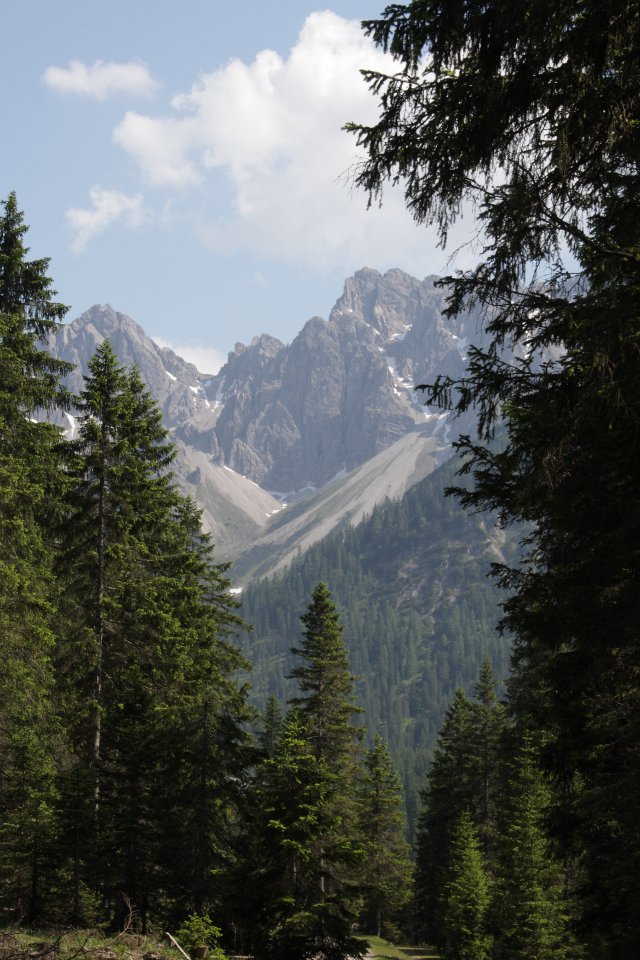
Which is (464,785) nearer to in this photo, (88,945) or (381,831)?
(381,831)

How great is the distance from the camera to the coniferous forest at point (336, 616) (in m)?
7.04

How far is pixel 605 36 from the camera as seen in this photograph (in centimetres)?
632

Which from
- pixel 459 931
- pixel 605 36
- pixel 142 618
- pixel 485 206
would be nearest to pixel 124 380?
pixel 142 618

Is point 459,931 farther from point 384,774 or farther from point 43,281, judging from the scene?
point 43,281

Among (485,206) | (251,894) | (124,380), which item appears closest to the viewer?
(485,206)

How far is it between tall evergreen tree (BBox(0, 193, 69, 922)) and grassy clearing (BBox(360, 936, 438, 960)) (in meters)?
20.6

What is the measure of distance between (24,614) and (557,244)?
42.0 ft

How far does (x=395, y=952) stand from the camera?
35750 mm

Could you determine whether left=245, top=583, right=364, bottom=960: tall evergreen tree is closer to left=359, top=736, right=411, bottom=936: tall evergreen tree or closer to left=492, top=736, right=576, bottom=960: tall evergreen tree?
left=492, top=736, right=576, bottom=960: tall evergreen tree

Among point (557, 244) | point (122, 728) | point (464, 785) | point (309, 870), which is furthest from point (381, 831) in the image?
point (557, 244)

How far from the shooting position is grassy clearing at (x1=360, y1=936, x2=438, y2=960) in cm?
3291

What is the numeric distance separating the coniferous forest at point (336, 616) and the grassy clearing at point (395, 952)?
3.91 metres

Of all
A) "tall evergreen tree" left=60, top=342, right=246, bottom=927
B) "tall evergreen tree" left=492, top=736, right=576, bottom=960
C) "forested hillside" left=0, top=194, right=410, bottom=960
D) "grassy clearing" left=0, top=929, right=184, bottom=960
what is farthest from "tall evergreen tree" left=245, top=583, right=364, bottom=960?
"tall evergreen tree" left=492, top=736, right=576, bottom=960

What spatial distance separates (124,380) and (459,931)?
83.1 feet
